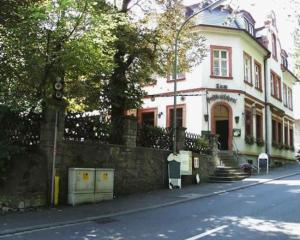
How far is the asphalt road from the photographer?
391 inches

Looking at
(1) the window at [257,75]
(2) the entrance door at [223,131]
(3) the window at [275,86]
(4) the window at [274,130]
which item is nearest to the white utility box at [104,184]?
(2) the entrance door at [223,131]

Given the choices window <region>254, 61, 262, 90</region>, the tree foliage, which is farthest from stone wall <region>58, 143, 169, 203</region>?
window <region>254, 61, 262, 90</region>

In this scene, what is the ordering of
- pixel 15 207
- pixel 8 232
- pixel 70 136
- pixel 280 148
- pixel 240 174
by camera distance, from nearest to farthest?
pixel 8 232, pixel 15 207, pixel 70 136, pixel 240 174, pixel 280 148

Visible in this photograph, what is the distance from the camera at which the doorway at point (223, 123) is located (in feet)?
107

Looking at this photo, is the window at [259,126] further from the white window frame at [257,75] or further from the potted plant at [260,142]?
the white window frame at [257,75]

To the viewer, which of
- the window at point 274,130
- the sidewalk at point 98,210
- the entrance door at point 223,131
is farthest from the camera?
the window at point 274,130

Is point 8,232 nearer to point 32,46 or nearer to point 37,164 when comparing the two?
point 37,164

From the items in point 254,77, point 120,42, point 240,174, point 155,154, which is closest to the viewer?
point 120,42

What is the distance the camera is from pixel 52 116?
15.1 m

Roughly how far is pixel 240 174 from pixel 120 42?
10854mm

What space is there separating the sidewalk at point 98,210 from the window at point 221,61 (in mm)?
13825

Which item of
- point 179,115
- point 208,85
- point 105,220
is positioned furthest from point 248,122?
point 105,220

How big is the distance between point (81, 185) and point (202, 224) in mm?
5260

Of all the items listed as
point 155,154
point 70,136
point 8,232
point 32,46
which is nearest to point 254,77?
point 155,154
